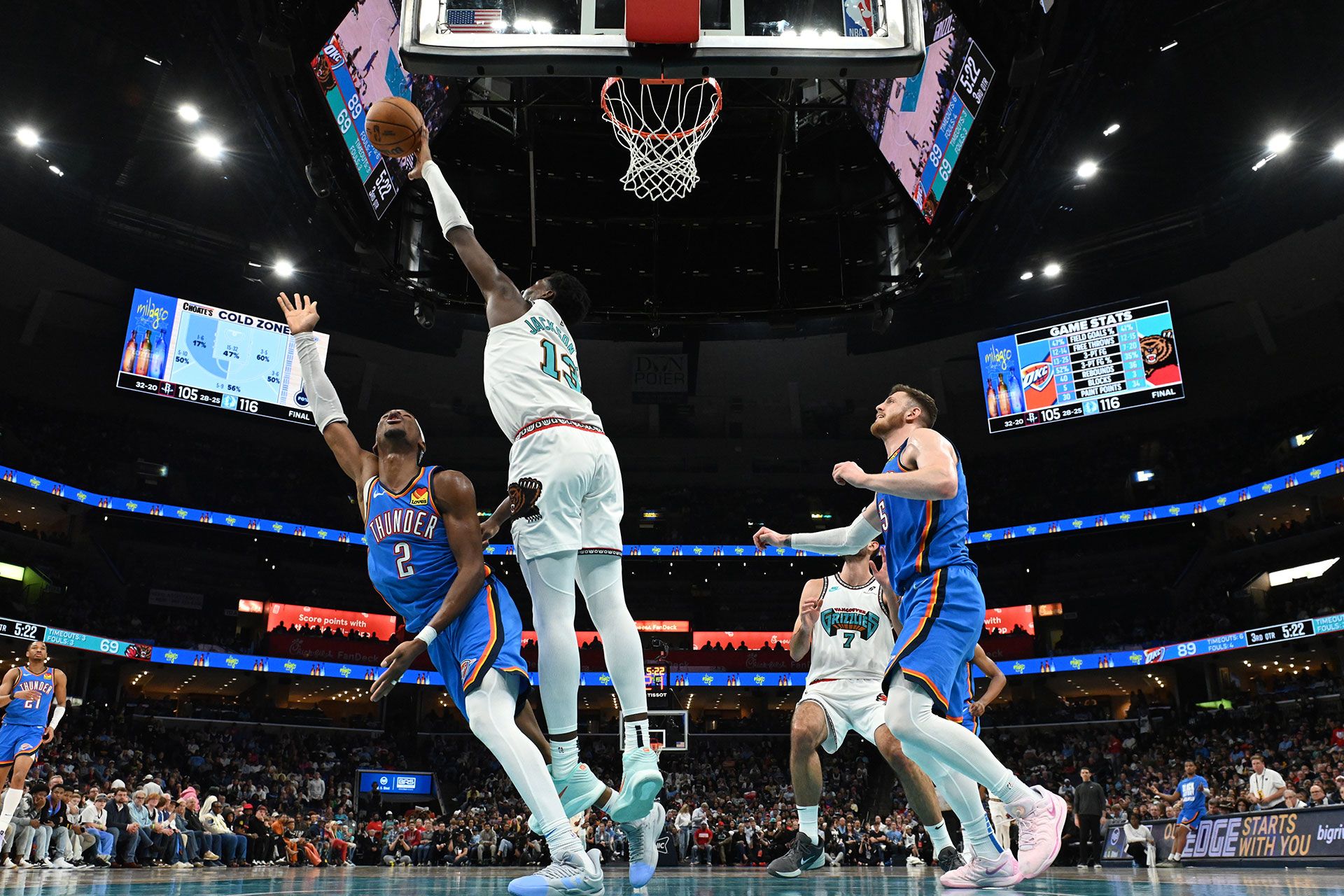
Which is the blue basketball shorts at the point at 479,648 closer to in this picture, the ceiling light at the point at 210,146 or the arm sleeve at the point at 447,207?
the arm sleeve at the point at 447,207

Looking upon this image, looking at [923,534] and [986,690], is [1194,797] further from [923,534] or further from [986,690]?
[923,534]

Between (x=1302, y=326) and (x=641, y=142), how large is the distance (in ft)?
74.3

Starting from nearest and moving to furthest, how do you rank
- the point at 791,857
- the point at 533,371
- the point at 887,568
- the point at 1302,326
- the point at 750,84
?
the point at 533,371, the point at 887,568, the point at 791,857, the point at 750,84, the point at 1302,326

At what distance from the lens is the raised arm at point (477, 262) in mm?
4270

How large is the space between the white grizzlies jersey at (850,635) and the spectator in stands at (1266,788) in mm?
9095

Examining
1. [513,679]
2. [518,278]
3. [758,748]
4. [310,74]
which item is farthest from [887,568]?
[758,748]

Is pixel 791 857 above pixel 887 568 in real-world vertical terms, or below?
below

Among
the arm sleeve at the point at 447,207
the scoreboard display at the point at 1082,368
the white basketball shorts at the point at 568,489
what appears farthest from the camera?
the scoreboard display at the point at 1082,368

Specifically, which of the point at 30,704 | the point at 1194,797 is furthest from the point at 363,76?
the point at 1194,797

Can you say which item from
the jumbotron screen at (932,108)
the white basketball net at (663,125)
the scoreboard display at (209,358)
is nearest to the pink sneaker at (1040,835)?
the white basketball net at (663,125)

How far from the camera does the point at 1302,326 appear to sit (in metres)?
27.2

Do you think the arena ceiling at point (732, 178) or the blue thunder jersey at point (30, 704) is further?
the arena ceiling at point (732, 178)

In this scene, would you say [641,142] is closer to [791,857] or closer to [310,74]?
[310,74]

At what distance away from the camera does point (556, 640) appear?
3863mm
